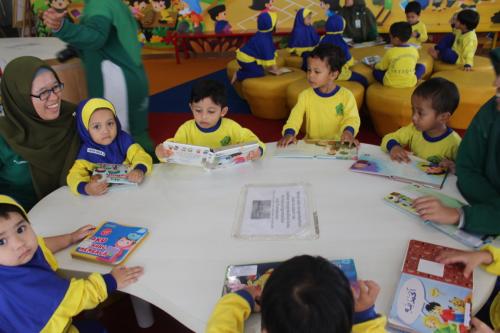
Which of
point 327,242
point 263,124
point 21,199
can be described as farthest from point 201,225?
point 263,124

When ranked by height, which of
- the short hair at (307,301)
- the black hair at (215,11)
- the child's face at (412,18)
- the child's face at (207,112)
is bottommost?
the short hair at (307,301)

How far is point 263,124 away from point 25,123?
8.68ft

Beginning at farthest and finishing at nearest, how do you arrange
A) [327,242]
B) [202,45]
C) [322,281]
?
1. [202,45]
2. [327,242]
3. [322,281]

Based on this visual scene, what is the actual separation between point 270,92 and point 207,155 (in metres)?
2.45

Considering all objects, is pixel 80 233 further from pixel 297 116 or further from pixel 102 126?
pixel 297 116

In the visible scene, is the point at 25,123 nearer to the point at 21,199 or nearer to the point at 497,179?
the point at 21,199

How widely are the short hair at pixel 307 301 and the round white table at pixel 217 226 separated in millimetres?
230

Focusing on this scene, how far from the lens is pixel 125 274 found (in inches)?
41.3

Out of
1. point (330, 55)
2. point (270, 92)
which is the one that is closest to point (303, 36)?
point (270, 92)

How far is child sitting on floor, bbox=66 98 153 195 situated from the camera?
1636mm

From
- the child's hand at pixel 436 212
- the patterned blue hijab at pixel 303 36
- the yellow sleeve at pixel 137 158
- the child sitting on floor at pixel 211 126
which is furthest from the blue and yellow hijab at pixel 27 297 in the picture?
the patterned blue hijab at pixel 303 36

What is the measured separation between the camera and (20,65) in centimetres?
169

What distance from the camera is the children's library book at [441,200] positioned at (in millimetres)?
1080

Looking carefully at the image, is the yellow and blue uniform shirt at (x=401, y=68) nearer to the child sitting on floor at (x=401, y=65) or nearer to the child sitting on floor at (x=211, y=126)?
the child sitting on floor at (x=401, y=65)
